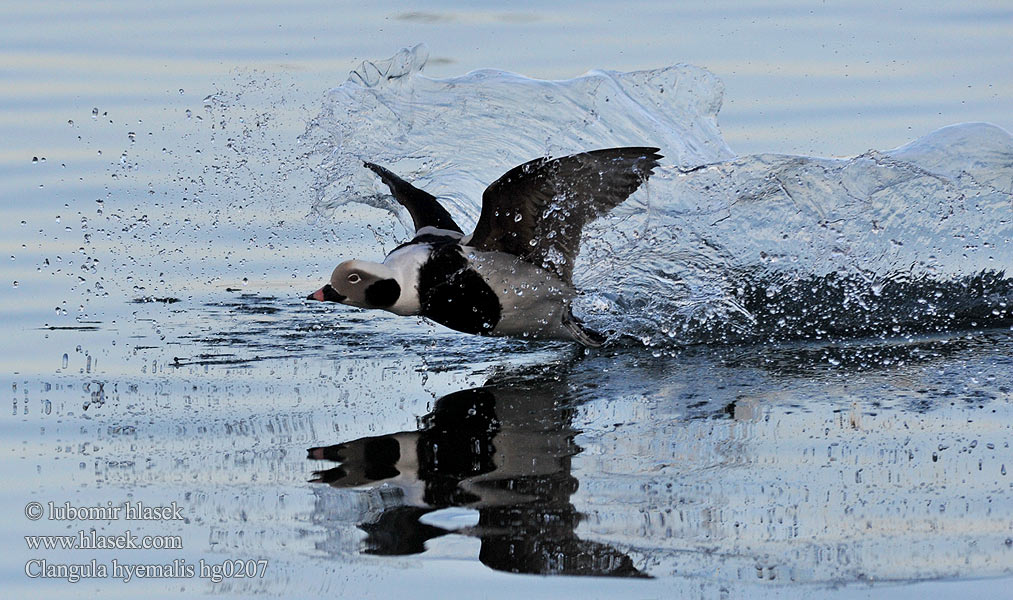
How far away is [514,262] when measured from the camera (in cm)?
627

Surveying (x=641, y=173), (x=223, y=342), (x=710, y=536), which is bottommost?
(x=710, y=536)

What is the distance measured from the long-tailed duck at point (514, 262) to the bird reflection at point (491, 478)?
0.74m

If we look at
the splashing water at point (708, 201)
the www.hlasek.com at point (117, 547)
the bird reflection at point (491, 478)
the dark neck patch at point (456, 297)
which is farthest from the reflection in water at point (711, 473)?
the splashing water at point (708, 201)

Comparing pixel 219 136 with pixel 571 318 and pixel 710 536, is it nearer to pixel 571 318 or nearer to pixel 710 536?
pixel 571 318

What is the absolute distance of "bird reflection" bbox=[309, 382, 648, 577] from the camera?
147 inches

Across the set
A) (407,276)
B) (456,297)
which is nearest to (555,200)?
(456,297)

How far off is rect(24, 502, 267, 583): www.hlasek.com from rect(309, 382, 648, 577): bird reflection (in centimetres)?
37

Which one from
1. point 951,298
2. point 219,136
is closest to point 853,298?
point 951,298

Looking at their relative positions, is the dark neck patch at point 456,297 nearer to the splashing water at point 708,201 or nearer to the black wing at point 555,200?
the black wing at point 555,200

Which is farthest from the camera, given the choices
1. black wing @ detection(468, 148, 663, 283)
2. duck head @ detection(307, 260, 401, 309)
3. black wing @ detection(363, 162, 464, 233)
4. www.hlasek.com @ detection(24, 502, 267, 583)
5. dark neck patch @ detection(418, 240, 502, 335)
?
black wing @ detection(363, 162, 464, 233)

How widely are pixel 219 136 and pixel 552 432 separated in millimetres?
5290

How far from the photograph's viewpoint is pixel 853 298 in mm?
6602

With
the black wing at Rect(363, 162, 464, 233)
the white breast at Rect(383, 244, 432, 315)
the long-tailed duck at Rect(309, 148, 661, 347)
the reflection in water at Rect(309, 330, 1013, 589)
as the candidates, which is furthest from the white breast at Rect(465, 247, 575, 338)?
the black wing at Rect(363, 162, 464, 233)

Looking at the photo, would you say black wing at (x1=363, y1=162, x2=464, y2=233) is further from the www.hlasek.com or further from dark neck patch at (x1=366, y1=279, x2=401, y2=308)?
the www.hlasek.com
